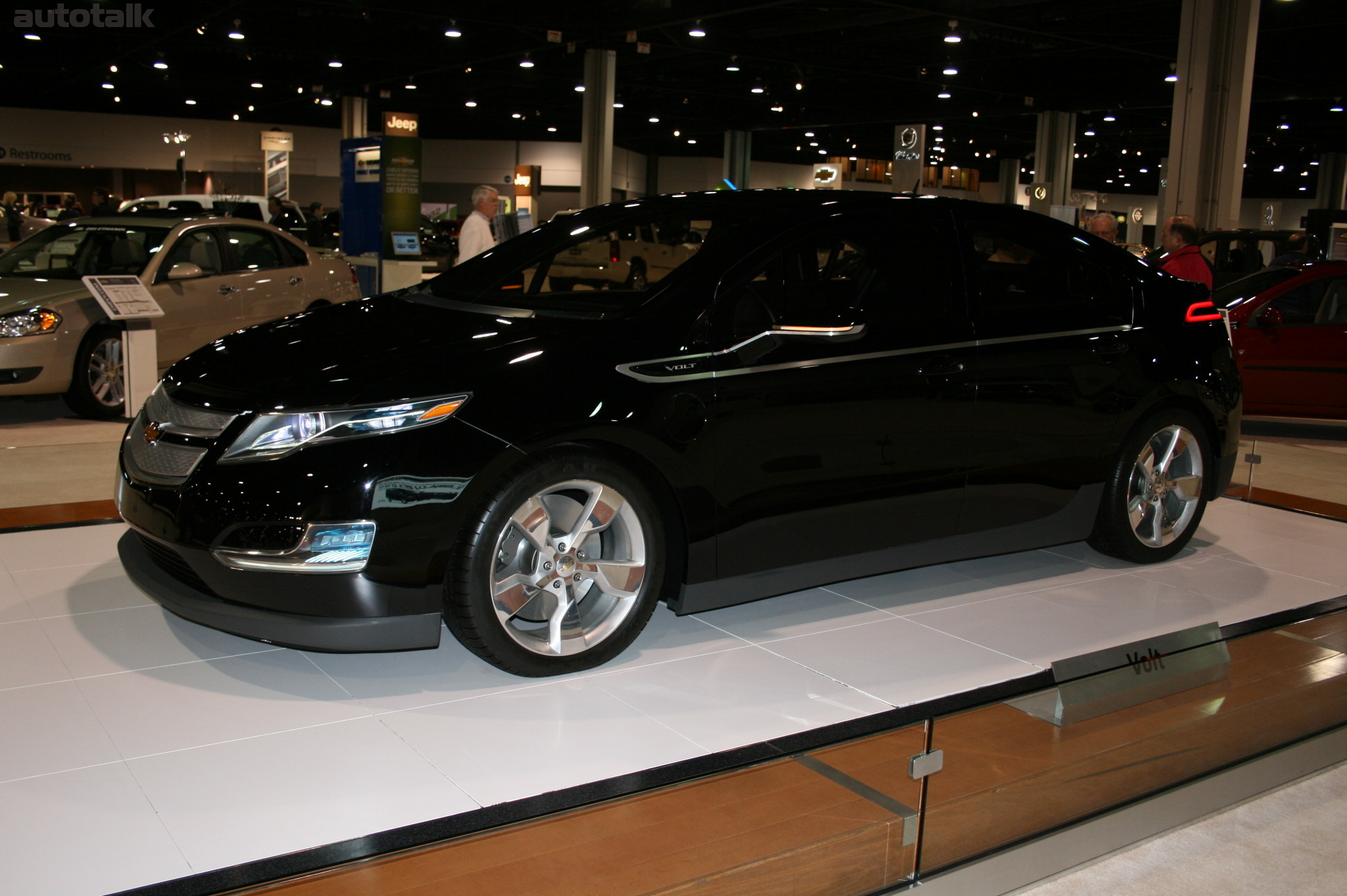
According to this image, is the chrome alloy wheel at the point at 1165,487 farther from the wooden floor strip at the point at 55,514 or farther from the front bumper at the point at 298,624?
the wooden floor strip at the point at 55,514

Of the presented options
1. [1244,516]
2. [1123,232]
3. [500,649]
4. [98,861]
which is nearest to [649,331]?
[500,649]

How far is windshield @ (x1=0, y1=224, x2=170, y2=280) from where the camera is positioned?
25.0 ft

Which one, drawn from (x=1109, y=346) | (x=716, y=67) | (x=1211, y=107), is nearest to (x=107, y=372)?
(x=1109, y=346)

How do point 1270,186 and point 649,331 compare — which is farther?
point 1270,186

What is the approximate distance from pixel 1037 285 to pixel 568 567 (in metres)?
2.12

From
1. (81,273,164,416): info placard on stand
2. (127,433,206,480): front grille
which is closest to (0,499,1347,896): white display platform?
(127,433,206,480): front grille

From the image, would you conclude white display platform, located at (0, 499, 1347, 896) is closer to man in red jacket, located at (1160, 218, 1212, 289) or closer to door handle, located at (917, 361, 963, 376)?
door handle, located at (917, 361, 963, 376)

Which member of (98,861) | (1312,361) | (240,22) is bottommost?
(98,861)

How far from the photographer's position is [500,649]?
3078 mm

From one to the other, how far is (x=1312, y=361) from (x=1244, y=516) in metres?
3.40

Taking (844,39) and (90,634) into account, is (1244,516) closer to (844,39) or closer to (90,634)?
(90,634)

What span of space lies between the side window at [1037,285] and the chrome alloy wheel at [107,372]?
5.68 metres

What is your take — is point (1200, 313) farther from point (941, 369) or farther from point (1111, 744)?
point (1111, 744)

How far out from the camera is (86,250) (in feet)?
25.3
